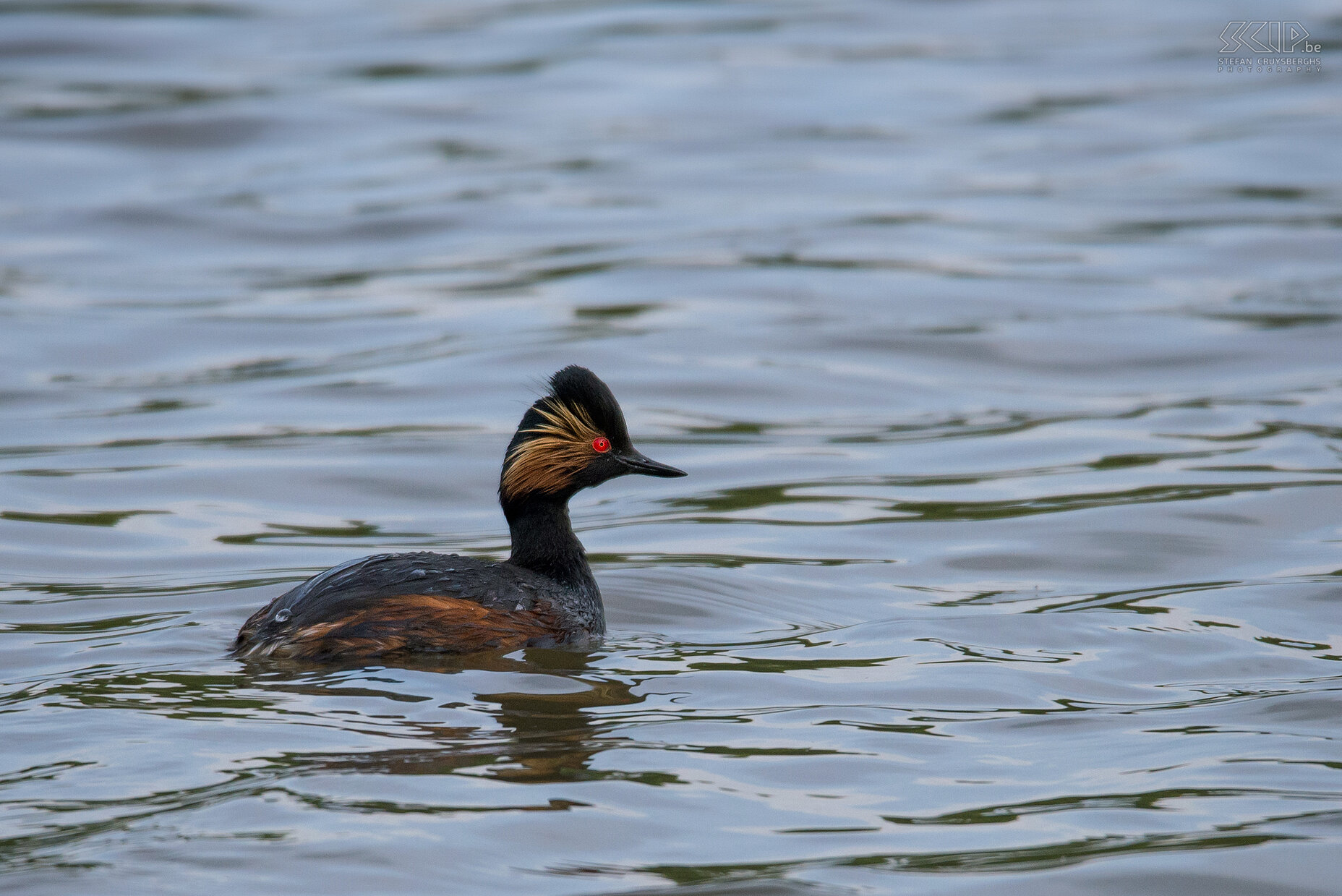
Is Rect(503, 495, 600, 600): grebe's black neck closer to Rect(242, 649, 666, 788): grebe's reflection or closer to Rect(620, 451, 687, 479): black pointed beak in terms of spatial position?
Rect(620, 451, 687, 479): black pointed beak

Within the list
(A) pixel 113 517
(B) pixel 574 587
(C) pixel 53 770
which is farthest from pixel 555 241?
(C) pixel 53 770

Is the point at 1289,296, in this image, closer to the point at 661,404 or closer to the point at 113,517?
the point at 661,404

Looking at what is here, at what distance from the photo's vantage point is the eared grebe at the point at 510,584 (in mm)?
7051

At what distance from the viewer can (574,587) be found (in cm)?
784

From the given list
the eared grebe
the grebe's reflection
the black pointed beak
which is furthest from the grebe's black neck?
the grebe's reflection

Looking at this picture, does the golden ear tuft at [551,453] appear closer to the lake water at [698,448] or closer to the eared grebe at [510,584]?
the eared grebe at [510,584]

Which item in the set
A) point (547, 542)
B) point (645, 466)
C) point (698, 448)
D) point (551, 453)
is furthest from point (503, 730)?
point (698, 448)

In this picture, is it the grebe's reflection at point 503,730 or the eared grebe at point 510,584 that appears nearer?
the grebe's reflection at point 503,730

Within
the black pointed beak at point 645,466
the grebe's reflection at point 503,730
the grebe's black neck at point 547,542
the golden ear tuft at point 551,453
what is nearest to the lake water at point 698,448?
the grebe's reflection at point 503,730

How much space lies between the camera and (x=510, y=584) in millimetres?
7609

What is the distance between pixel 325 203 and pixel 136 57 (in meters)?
7.88

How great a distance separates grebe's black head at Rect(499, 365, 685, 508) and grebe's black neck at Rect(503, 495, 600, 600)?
0.05 metres

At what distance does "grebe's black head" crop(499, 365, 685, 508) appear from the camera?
7.92 metres

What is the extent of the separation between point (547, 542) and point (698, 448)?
384 centimetres
